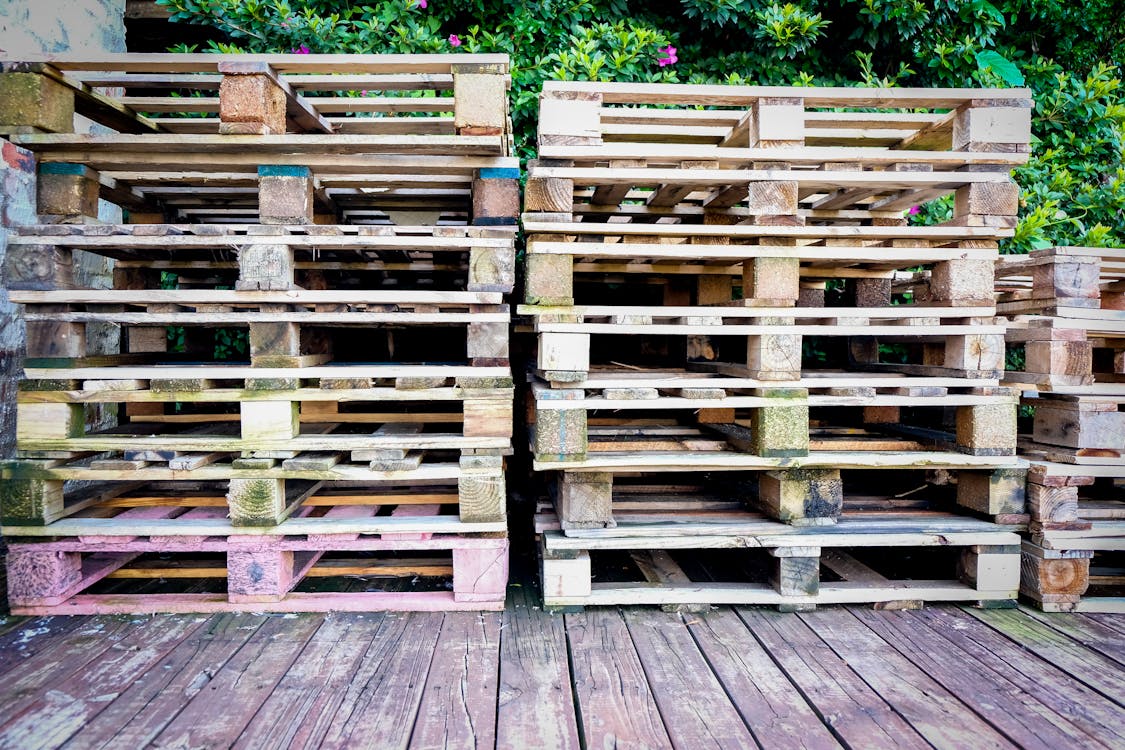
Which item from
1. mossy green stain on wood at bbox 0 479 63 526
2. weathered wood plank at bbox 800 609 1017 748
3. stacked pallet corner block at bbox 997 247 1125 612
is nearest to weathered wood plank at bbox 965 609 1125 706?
stacked pallet corner block at bbox 997 247 1125 612

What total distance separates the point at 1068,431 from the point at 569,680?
273 cm

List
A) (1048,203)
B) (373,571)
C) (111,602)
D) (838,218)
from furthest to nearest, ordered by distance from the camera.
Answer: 1. (1048,203)
2. (838,218)
3. (373,571)
4. (111,602)

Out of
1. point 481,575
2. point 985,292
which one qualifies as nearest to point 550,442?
point 481,575

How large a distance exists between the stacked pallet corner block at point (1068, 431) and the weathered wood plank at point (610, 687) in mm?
2087

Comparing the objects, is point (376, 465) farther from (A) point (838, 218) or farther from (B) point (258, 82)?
(A) point (838, 218)

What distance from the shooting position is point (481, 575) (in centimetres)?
303

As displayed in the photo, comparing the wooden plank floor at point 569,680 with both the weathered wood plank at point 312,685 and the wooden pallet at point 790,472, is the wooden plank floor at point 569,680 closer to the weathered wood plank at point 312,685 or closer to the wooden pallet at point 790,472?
the weathered wood plank at point 312,685

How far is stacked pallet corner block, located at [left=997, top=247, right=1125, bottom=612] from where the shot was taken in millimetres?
3090

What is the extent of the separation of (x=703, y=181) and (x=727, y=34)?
3002 millimetres

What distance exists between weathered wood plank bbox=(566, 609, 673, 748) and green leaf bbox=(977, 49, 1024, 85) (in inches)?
198

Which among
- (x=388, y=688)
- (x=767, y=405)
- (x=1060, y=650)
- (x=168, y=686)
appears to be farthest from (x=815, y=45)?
(x=168, y=686)

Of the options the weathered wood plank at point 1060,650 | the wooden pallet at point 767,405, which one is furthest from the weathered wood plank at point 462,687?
the weathered wood plank at point 1060,650

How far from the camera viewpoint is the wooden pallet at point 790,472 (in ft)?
9.84

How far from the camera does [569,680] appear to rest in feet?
8.09
